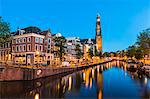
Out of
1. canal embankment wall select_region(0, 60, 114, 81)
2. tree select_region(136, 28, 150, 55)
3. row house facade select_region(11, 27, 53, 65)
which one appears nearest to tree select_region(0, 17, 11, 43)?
canal embankment wall select_region(0, 60, 114, 81)

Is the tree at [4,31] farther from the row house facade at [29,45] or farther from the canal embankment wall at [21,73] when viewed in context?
the row house facade at [29,45]

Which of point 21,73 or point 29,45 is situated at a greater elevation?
point 29,45

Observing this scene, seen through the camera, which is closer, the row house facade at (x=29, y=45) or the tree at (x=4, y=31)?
the tree at (x=4, y=31)

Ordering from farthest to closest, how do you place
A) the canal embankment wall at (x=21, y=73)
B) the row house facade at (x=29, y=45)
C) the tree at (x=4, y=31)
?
the row house facade at (x=29, y=45), the tree at (x=4, y=31), the canal embankment wall at (x=21, y=73)

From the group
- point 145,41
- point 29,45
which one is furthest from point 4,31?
point 145,41

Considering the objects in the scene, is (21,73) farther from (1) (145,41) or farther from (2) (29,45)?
(1) (145,41)

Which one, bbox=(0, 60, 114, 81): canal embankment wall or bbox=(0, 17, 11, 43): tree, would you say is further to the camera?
bbox=(0, 17, 11, 43): tree

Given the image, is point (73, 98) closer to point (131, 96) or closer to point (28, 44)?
point (131, 96)

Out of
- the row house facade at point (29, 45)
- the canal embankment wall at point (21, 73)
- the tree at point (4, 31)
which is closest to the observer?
the canal embankment wall at point (21, 73)

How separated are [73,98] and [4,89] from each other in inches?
355

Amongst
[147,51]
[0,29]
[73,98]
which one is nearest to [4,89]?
[73,98]

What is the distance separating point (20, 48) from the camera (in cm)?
6322

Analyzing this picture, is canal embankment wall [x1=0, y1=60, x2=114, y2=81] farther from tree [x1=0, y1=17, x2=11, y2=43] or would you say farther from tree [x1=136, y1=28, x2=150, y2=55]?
tree [x1=136, y1=28, x2=150, y2=55]

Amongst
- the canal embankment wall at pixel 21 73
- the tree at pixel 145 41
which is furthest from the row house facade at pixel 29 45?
A: the tree at pixel 145 41
